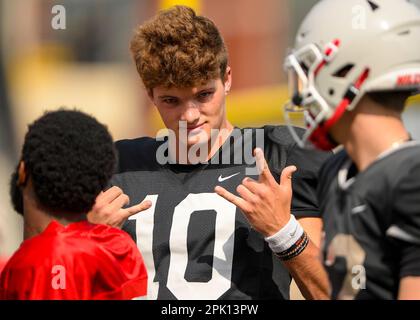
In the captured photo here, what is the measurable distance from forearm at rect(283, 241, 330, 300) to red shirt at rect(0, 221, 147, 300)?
23.0 inches

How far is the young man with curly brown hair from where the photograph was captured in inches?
115

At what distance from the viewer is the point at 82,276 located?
243 cm

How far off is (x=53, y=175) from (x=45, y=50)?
6.50 meters

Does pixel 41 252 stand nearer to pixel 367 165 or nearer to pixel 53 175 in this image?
pixel 53 175

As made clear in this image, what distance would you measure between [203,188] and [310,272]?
0.47 meters

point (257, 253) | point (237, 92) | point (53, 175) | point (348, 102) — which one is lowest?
point (237, 92)

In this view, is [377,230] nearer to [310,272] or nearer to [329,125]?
[329,125]

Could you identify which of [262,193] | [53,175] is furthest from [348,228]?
[53,175]

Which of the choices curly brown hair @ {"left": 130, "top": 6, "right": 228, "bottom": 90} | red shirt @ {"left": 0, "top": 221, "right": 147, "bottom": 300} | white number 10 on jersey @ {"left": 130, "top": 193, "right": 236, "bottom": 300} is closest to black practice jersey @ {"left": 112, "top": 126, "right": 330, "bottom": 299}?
white number 10 on jersey @ {"left": 130, "top": 193, "right": 236, "bottom": 300}

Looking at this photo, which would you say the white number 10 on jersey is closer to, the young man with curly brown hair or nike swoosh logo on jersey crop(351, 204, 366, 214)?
the young man with curly brown hair

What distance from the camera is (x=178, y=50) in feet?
10.3

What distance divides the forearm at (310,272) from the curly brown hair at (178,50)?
2.20ft

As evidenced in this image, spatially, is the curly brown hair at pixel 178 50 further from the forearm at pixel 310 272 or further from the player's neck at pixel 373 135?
the player's neck at pixel 373 135

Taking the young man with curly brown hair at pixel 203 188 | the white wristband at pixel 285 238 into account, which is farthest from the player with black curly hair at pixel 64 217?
the white wristband at pixel 285 238
